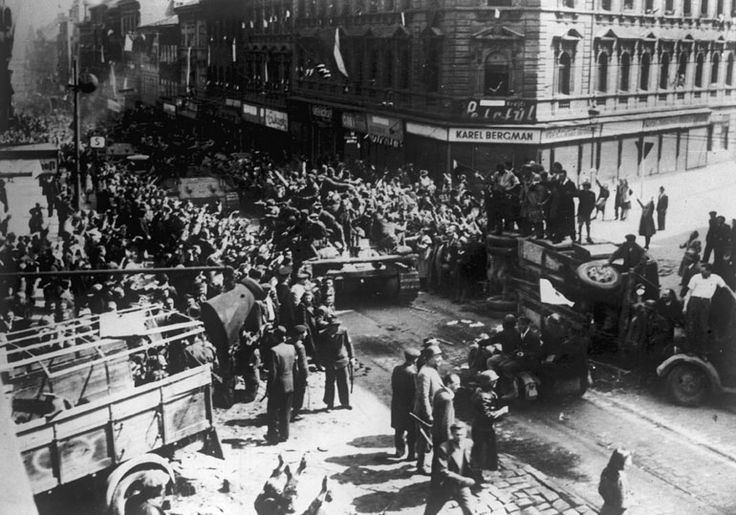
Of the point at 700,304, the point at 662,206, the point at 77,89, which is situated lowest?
the point at 700,304

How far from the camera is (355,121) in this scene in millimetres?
11391

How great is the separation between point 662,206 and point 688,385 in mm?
2906

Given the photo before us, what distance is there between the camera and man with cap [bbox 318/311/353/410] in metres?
8.75

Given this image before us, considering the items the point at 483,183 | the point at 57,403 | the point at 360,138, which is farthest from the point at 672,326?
the point at 57,403

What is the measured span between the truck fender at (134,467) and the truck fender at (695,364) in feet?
19.7

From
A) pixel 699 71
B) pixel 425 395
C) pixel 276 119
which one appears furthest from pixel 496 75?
pixel 425 395

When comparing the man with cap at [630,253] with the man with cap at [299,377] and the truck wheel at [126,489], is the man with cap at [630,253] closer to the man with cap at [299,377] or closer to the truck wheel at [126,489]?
the man with cap at [299,377]

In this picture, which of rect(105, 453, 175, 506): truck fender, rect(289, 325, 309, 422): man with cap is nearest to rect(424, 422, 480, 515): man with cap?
rect(289, 325, 309, 422): man with cap

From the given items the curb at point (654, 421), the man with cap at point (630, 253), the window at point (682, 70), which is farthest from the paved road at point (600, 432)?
the window at point (682, 70)

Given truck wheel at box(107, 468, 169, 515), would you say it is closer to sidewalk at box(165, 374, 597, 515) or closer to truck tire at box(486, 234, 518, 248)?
sidewalk at box(165, 374, 597, 515)

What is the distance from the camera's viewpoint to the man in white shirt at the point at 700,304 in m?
9.16

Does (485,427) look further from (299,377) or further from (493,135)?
(493,135)

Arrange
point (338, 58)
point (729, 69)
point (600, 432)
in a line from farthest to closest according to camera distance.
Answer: point (338, 58) < point (729, 69) < point (600, 432)

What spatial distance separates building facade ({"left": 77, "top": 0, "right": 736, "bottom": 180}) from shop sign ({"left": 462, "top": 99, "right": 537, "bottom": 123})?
26mm
